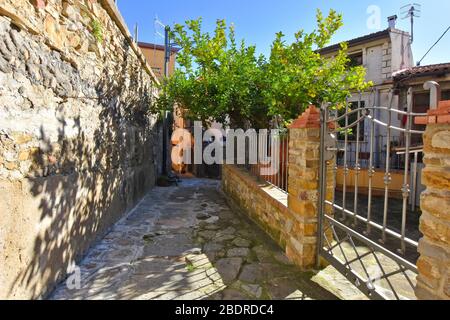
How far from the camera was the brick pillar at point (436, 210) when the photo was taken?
1.66 meters

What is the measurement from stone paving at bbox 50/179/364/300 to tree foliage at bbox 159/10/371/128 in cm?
254

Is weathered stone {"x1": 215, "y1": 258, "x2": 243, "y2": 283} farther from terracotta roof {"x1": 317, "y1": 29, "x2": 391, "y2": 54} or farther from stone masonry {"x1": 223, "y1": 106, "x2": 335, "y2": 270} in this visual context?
terracotta roof {"x1": 317, "y1": 29, "x2": 391, "y2": 54}

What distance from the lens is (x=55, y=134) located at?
2719mm

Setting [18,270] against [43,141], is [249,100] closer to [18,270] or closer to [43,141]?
[43,141]

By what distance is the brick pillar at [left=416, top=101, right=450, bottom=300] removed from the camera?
166cm

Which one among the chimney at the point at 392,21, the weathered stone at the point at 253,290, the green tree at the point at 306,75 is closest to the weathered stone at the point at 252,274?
the weathered stone at the point at 253,290

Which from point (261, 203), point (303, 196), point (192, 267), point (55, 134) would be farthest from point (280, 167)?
point (55, 134)

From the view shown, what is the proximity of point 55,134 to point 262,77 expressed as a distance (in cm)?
430

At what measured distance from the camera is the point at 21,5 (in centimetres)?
220

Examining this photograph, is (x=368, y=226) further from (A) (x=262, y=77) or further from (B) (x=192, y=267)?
(A) (x=262, y=77)

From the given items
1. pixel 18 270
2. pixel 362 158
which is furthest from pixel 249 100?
pixel 362 158

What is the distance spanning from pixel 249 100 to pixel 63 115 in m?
3.92

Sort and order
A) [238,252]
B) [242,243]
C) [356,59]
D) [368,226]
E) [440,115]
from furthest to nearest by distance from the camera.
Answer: [356,59] < [242,243] < [238,252] < [368,226] < [440,115]

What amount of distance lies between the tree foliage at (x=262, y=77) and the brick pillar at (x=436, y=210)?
3.58 metres
